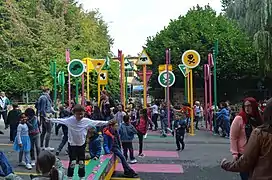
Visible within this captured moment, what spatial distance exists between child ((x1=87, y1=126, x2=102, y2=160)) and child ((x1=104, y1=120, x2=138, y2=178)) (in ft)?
3.25

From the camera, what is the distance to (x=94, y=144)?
9.07 metres

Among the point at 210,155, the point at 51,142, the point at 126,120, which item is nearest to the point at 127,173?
the point at 126,120

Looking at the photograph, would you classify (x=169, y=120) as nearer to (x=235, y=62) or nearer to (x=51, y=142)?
→ (x=51, y=142)


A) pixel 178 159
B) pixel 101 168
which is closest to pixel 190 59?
pixel 178 159

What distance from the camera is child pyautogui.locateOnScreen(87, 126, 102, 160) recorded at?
29.4ft

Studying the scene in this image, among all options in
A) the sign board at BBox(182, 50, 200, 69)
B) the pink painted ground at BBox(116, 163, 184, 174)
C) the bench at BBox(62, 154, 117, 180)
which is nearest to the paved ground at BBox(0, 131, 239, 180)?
the pink painted ground at BBox(116, 163, 184, 174)

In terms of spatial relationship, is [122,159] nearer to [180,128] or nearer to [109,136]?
[109,136]

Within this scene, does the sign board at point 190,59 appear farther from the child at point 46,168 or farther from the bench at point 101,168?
the child at point 46,168

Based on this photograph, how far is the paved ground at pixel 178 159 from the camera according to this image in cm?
1041

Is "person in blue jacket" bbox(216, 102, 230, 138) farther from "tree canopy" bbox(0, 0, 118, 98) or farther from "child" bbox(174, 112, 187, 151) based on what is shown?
"tree canopy" bbox(0, 0, 118, 98)

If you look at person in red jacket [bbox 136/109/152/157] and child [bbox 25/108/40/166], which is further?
person in red jacket [bbox 136/109/152/157]

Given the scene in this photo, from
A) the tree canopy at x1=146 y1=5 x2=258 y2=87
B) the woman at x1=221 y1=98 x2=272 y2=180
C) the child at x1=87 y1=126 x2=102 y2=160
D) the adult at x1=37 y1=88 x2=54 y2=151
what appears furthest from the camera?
the tree canopy at x1=146 y1=5 x2=258 y2=87

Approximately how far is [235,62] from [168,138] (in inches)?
768

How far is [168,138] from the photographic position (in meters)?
18.0
